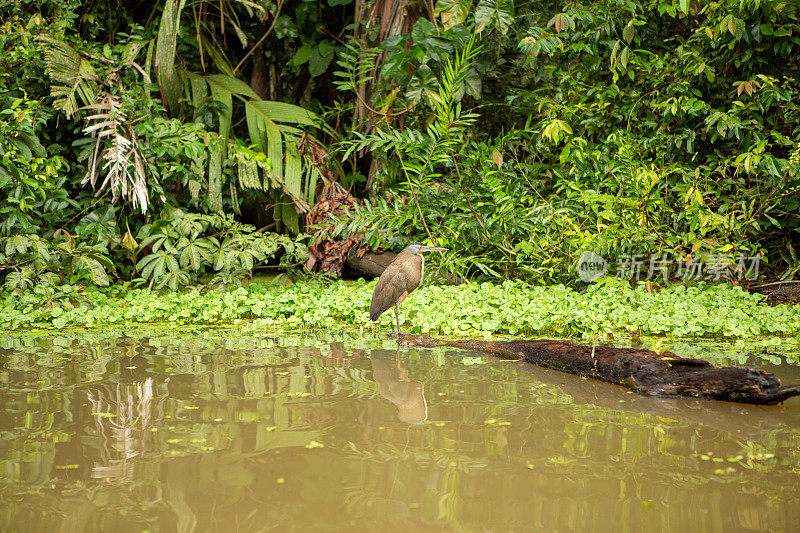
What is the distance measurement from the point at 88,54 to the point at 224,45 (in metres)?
2.46

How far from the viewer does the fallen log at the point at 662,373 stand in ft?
9.46

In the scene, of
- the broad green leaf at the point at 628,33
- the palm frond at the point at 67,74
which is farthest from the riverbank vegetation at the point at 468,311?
the broad green leaf at the point at 628,33

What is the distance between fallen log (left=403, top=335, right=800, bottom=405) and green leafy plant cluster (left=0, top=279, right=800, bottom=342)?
0.96 metres

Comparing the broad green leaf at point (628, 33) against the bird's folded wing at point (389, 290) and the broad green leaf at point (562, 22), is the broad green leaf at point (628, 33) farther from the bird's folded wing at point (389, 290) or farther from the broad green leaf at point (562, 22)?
the bird's folded wing at point (389, 290)

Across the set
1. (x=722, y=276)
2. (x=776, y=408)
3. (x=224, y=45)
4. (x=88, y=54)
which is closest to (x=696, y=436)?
(x=776, y=408)

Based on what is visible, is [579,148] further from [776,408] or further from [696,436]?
[696,436]

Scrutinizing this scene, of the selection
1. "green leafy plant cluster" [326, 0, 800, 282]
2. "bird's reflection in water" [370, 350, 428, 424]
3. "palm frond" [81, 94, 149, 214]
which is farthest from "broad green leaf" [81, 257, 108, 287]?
"bird's reflection in water" [370, 350, 428, 424]

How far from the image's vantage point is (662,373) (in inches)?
123

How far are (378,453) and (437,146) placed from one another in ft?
15.6

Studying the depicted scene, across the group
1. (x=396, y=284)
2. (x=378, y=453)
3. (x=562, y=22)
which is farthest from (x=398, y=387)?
(x=562, y=22)

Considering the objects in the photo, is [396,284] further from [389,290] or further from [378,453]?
[378,453]

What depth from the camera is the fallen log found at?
2885 mm

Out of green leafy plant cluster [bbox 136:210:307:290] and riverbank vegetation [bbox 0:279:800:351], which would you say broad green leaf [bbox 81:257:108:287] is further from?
green leafy plant cluster [bbox 136:210:307:290]

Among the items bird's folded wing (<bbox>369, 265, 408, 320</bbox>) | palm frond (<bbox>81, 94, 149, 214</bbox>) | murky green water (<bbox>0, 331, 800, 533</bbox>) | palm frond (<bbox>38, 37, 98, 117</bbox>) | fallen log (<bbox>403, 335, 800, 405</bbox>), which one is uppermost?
palm frond (<bbox>38, 37, 98, 117</bbox>)
